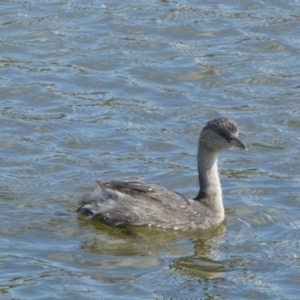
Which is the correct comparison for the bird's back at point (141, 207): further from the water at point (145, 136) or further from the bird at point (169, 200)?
the water at point (145, 136)

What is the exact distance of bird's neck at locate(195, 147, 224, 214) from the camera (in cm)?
1330

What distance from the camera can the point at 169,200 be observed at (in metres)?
13.0

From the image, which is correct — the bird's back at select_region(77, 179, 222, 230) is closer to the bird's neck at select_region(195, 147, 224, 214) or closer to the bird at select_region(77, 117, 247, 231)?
the bird at select_region(77, 117, 247, 231)

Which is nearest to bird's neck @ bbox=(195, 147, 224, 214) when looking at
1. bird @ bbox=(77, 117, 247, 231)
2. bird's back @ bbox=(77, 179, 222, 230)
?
bird @ bbox=(77, 117, 247, 231)

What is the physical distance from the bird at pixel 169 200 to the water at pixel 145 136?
16 centimetres

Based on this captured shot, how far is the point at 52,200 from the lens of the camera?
13336 mm

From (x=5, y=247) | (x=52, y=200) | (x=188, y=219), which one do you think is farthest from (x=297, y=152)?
(x=5, y=247)

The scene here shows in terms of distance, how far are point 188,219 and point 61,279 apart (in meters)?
2.32

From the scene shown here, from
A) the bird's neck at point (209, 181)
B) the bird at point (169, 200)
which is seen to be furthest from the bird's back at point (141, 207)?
the bird's neck at point (209, 181)

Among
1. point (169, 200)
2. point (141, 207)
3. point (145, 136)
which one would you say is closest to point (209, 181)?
point (169, 200)

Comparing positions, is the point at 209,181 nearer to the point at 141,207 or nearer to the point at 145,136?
the point at 141,207

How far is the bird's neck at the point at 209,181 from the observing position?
43.6 feet

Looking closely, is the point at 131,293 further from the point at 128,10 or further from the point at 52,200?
the point at 128,10

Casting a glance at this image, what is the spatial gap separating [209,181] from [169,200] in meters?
0.65
